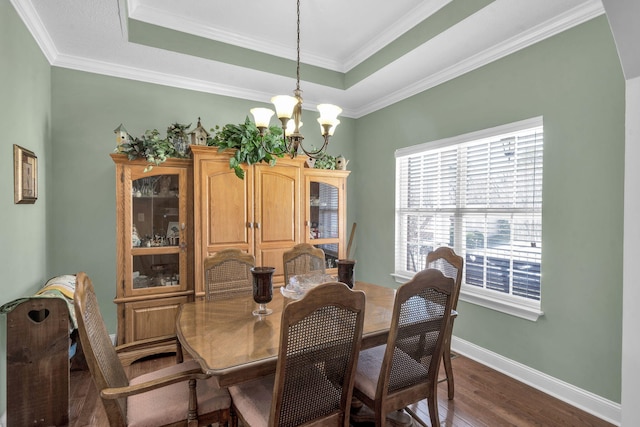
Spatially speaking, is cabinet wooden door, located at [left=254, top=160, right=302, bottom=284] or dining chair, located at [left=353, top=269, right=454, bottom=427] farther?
cabinet wooden door, located at [left=254, top=160, right=302, bottom=284]

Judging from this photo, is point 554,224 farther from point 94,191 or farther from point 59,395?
point 94,191

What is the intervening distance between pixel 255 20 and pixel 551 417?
146 inches

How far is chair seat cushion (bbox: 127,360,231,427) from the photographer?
1.43 meters

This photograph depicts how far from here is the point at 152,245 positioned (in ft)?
9.86

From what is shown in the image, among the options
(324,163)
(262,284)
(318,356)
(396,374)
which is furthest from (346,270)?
(324,163)

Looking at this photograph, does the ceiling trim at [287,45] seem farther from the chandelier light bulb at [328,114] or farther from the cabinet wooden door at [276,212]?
the chandelier light bulb at [328,114]

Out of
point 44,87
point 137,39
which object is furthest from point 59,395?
point 137,39

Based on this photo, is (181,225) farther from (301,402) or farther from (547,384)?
(547,384)

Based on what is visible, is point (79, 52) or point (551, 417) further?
point (79, 52)

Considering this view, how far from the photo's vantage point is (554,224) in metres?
2.42

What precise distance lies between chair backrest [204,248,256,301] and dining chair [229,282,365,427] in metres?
1.07

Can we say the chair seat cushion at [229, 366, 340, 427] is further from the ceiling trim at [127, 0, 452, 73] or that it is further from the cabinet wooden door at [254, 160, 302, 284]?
the ceiling trim at [127, 0, 452, 73]

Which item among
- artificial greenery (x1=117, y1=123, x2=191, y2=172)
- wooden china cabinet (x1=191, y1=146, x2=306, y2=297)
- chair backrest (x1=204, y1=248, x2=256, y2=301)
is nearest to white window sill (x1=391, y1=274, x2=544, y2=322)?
wooden china cabinet (x1=191, y1=146, x2=306, y2=297)

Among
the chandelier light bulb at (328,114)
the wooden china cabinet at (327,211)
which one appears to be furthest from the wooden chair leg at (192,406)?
the wooden china cabinet at (327,211)
